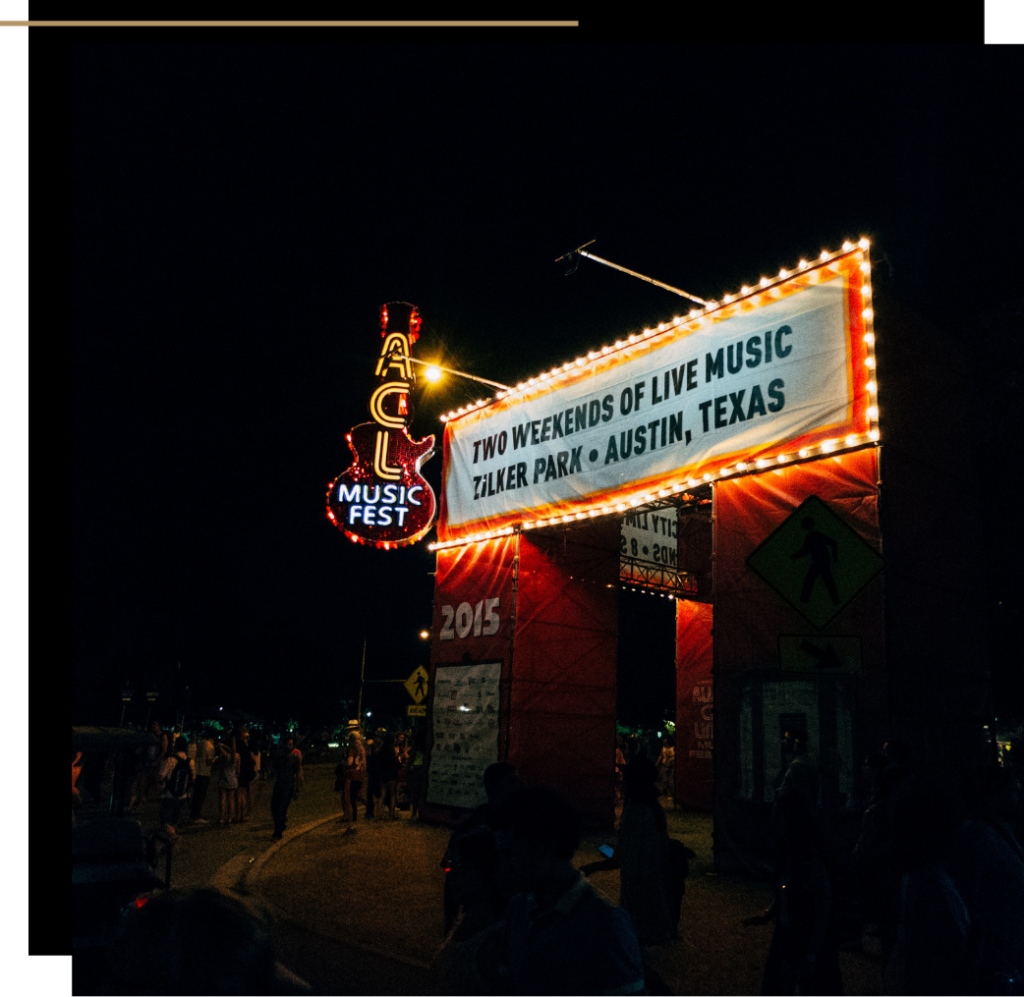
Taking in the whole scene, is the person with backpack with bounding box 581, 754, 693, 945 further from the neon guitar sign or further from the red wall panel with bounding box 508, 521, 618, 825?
Result: the neon guitar sign

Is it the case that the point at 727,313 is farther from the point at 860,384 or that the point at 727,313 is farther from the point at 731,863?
the point at 731,863

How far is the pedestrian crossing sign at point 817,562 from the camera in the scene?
5703mm

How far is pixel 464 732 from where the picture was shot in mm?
17031

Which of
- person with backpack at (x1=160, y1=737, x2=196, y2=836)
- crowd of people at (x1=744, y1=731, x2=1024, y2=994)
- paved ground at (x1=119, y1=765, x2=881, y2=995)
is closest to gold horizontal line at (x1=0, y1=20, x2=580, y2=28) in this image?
crowd of people at (x1=744, y1=731, x2=1024, y2=994)

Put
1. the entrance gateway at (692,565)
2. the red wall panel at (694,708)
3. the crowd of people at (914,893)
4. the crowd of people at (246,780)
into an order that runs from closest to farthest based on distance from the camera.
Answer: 1. the crowd of people at (914,893)
2. the entrance gateway at (692,565)
3. the crowd of people at (246,780)
4. the red wall panel at (694,708)

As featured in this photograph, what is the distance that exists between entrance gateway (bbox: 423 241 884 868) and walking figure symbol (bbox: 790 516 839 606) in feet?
0.05

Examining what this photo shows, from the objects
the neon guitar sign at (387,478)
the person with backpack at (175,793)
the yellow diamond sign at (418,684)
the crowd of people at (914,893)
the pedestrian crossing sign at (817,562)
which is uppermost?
the neon guitar sign at (387,478)

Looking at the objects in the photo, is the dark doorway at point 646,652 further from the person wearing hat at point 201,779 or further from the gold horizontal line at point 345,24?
the gold horizontal line at point 345,24

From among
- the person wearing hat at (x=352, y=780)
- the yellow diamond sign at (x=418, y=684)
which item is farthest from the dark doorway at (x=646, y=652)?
the person wearing hat at (x=352, y=780)

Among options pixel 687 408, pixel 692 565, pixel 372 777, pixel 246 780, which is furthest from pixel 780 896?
pixel 692 565

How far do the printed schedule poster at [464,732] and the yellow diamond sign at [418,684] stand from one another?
2.32 meters

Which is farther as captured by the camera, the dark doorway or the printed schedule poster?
the dark doorway

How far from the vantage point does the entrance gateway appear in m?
10.8

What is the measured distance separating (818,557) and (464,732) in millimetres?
12377
